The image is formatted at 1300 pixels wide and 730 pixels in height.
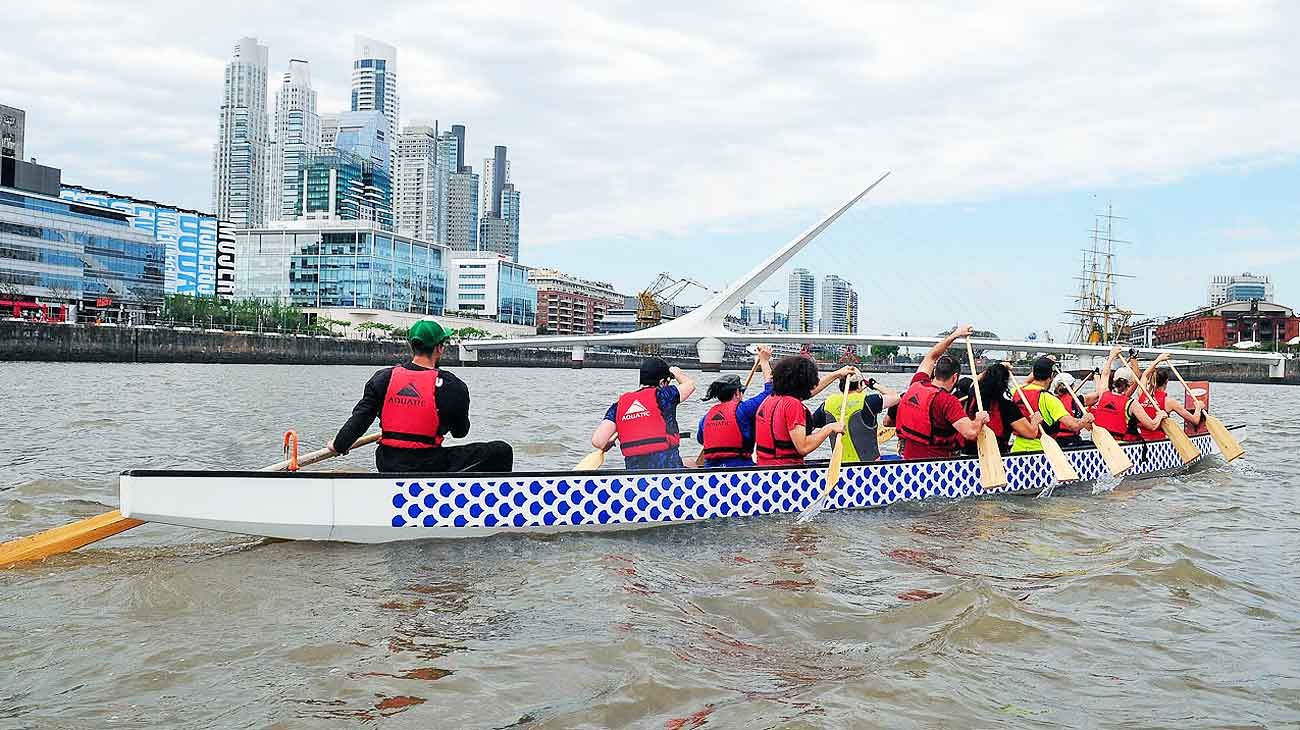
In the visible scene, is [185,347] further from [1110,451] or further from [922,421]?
[1110,451]

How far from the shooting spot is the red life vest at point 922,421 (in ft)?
29.9

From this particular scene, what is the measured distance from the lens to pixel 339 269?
123 m

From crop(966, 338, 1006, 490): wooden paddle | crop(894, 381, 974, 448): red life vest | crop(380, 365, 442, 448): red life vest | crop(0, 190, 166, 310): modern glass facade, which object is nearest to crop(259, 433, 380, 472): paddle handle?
crop(380, 365, 442, 448): red life vest

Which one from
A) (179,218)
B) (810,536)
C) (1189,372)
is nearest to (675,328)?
(1189,372)

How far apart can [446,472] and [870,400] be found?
421cm

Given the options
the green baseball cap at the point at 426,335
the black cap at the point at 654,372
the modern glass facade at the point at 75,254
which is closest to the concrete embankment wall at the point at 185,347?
the modern glass facade at the point at 75,254

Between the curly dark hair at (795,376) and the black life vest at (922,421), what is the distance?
1806mm

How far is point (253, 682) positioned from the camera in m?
4.23

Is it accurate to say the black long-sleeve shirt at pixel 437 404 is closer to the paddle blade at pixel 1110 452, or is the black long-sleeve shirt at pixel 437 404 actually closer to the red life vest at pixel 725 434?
the red life vest at pixel 725 434

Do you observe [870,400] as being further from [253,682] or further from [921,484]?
[253,682]

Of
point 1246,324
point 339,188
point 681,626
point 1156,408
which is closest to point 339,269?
point 339,188

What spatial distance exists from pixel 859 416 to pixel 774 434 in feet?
5.14

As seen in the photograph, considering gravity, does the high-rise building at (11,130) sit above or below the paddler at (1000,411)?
above

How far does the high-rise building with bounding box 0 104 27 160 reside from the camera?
8419 cm
